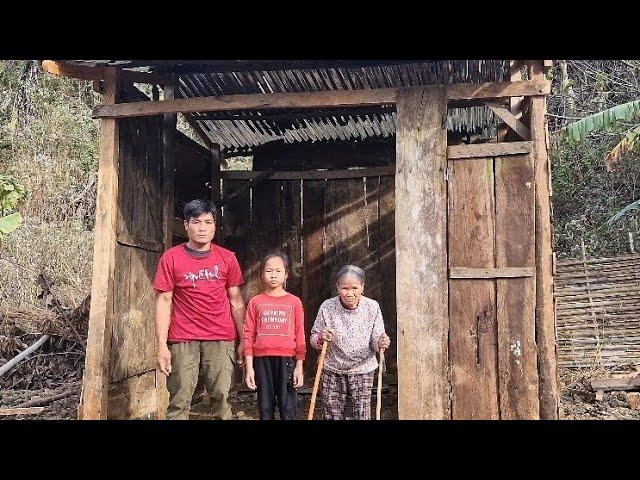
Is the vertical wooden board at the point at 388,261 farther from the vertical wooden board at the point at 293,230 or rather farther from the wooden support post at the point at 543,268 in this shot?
the wooden support post at the point at 543,268

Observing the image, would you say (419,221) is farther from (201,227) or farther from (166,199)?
(166,199)

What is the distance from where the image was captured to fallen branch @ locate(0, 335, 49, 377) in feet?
25.0

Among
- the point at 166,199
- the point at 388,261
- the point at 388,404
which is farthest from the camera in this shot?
the point at 388,261

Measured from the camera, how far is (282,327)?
455 centimetres

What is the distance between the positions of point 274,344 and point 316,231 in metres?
3.55

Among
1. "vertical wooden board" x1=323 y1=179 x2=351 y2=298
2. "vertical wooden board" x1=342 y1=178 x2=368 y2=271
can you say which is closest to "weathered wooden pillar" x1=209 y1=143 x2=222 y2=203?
"vertical wooden board" x1=323 y1=179 x2=351 y2=298

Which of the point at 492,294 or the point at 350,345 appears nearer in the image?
the point at 350,345

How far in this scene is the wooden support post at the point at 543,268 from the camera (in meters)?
4.67

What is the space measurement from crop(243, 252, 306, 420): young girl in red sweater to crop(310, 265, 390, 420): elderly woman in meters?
0.17

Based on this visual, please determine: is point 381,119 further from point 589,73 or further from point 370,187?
point 589,73

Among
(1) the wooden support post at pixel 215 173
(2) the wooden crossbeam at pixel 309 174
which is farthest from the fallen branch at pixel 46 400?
(2) the wooden crossbeam at pixel 309 174

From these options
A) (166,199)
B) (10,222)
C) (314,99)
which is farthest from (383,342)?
(10,222)

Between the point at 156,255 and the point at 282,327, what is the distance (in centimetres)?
210

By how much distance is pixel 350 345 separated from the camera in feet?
A: 15.0
